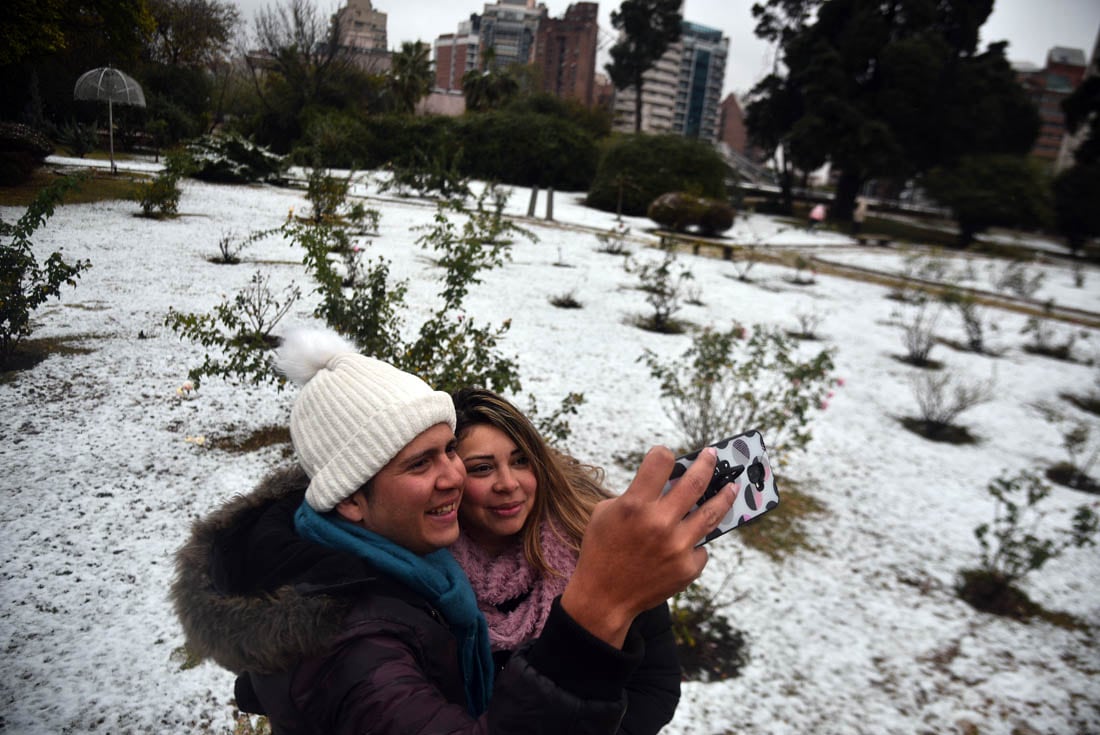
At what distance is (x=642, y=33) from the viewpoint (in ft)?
112

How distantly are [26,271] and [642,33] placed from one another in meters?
38.0

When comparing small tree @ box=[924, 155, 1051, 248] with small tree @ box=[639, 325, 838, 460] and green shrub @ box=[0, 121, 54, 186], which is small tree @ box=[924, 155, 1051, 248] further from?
green shrub @ box=[0, 121, 54, 186]

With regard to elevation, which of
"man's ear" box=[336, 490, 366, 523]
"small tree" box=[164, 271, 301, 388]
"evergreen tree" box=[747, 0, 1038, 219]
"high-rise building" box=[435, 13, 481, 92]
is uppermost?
"evergreen tree" box=[747, 0, 1038, 219]

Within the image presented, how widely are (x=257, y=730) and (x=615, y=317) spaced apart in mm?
6717

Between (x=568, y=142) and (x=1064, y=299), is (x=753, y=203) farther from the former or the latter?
(x=1064, y=299)

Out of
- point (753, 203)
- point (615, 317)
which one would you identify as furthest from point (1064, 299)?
point (753, 203)

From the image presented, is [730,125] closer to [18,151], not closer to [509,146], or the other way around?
[509,146]

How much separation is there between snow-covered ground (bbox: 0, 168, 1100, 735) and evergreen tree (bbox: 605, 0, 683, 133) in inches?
1205

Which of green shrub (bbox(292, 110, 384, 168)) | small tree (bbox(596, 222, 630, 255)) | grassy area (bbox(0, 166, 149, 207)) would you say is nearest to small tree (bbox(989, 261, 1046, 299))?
small tree (bbox(596, 222, 630, 255))

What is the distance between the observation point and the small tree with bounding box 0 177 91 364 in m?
1.69

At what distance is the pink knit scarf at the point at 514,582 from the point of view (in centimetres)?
134

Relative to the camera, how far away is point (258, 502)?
4.22ft

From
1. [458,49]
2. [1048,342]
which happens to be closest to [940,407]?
[458,49]

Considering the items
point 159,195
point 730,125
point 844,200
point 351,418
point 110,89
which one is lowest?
point 351,418
